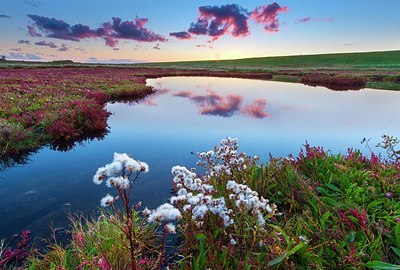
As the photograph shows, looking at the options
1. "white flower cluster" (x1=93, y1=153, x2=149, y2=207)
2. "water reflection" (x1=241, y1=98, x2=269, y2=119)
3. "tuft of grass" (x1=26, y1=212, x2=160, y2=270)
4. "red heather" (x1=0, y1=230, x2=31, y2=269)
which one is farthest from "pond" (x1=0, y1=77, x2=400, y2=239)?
"white flower cluster" (x1=93, y1=153, x2=149, y2=207)

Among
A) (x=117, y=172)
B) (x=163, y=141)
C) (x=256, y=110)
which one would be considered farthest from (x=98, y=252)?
(x=256, y=110)

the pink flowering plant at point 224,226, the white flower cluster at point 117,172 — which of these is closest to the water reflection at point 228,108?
the pink flowering plant at point 224,226

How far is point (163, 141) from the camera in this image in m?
12.5

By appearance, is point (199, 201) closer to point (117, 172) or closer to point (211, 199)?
point (211, 199)

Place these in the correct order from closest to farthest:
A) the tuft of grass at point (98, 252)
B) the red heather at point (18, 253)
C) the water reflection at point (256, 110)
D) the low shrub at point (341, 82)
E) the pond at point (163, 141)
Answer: the tuft of grass at point (98, 252), the red heather at point (18, 253), the pond at point (163, 141), the water reflection at point (256, 110), the low shrub at point (341, 82)

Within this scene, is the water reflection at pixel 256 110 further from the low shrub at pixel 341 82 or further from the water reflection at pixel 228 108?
the low shrub at pixel 341 82

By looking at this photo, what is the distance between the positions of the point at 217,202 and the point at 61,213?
4475 mm

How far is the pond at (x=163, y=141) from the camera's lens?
257 inches

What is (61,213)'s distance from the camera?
6059mm

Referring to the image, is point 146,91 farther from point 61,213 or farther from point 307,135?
point 61,213

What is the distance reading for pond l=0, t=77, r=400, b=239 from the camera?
257 inches

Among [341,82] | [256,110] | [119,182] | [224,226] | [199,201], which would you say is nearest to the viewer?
[119,182]

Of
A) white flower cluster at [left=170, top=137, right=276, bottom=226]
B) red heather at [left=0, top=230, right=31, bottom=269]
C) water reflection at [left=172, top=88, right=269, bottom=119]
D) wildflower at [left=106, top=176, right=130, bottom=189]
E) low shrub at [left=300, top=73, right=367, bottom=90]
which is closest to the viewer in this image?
wildflower at [left=106, top=176, right=130, bottom=189]

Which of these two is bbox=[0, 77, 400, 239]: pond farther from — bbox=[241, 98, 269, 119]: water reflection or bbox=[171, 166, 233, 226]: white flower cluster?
bbox=[171, 166, 233, 226]: white flower cluster
